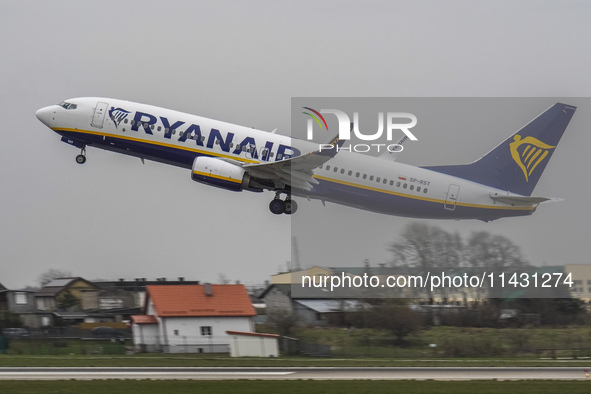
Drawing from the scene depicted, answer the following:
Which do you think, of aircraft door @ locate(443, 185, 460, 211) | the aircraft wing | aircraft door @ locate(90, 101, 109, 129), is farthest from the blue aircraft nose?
aircraft door @ locate(443, 185, 460, 211)

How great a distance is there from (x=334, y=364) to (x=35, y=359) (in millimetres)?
15523

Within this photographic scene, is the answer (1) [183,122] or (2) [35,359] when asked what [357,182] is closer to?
(1) [183,122]

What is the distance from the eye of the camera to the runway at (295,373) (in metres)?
38.9

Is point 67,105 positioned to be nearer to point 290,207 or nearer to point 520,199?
point 290,207

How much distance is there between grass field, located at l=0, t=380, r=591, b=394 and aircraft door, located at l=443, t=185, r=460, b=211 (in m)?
15.5

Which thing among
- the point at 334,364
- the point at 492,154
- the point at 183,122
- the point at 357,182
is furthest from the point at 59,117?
the point at 492,154

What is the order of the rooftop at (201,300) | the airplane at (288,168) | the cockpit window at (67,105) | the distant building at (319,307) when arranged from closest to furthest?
the airplane at (288,168) → the cockpit window at (67,105) → the distant building at (319,307) → the rooftop at (201,300)

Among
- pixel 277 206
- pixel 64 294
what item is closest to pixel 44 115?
pixel 277 206

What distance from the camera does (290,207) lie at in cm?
5212

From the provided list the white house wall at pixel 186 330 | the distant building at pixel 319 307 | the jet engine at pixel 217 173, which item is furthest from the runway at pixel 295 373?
the white house wall at pixel 186 330

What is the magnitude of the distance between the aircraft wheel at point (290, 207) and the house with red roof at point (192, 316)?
11.5 m

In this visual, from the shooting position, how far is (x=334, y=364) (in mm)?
46781

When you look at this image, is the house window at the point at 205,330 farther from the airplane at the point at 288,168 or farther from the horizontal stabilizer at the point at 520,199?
the horizontal stabilizer at the point at 520,199

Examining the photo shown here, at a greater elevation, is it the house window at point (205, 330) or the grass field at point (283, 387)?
the house window at point (205, 330)
